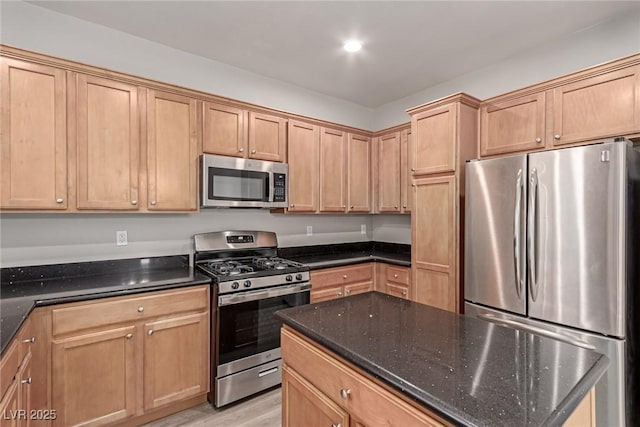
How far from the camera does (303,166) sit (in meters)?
3.37

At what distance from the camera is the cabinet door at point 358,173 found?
3.74 m

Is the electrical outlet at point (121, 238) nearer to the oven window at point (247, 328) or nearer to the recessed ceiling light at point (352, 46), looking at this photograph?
the oven window at point (247, 328)

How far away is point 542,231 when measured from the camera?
6.91ft

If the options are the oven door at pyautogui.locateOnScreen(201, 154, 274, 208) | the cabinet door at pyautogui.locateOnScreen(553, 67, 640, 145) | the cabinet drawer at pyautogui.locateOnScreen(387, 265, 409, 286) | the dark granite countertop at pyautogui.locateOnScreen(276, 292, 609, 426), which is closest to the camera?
the dark granite countertop at pyautogui.locateOnScreen(276, 292, 609, 426)

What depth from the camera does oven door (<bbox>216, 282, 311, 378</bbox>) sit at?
95.1 inches

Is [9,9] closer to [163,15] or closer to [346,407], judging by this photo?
[163,15]

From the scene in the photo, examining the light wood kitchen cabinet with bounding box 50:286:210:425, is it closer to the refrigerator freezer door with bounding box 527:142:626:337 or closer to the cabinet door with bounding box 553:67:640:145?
the refrigerator freezer door with bounding box 527:142:626:337

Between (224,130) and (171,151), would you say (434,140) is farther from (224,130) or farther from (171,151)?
(171,151)

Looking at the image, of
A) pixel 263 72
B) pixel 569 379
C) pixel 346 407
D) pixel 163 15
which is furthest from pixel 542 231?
pixel 163 15

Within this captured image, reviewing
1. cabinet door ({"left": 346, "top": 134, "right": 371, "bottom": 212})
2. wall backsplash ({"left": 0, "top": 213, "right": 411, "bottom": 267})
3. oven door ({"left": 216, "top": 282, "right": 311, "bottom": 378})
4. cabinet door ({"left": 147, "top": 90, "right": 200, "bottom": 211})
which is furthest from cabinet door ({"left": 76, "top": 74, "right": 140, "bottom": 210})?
cabinet door ({"left": 346, "top": 134, "right": 371, "bottom": 212})

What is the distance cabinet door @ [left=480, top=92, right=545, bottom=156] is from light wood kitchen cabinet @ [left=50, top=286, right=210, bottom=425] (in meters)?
2.64

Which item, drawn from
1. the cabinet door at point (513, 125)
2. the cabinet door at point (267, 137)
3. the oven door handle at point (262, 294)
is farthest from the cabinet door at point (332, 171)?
the cabinet door at point (513, 125)

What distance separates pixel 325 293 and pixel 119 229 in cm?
188

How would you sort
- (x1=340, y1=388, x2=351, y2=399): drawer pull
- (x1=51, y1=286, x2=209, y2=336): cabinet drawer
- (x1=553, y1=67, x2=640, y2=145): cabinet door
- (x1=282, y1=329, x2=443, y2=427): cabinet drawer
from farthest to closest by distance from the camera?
1. (x1=553, y1=67, x2=640, y2=145): cabinet door
2. (x1=51, y1=286, x2=209, y2=336): cabinet drawer
3. (x1=340, y1=388, x2=351, y2=399): drawer pull
4. (x1=282, y1=329, x2=443, y2=427): cabinet drawer
